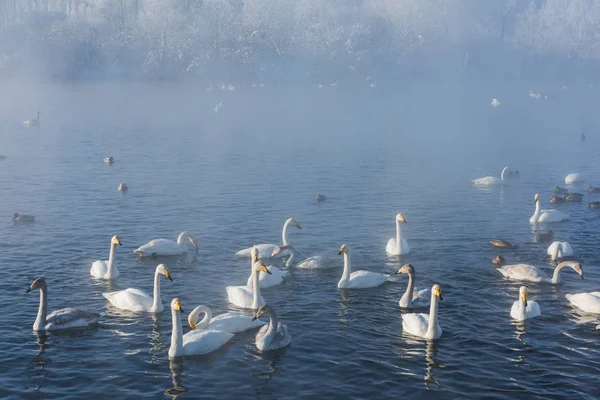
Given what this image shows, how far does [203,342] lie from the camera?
869 inches

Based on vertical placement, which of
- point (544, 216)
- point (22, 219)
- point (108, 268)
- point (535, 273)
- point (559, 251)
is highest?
point (22, 219)

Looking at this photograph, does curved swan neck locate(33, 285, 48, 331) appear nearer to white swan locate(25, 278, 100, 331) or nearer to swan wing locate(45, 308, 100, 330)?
white swan locate(25, 278, 100, 331)

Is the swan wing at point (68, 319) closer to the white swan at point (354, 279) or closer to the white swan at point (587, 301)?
the white swan at point (354, 279)

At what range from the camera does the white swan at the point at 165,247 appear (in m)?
32.2

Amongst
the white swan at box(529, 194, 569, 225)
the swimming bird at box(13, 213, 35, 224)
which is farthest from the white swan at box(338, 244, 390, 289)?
the swimming bird at box(13, 213, 35, 224)

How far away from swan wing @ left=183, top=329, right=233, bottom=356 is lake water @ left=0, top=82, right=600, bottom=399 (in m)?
0.32

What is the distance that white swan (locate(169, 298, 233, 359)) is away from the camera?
71.4 ft

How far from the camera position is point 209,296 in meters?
27.5

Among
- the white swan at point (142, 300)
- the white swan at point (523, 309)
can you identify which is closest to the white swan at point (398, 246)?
the white swan at point (523, 309)

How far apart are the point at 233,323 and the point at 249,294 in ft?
8.65

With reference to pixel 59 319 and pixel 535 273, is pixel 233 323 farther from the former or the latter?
pixel 535 273

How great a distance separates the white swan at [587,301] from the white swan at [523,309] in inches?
65.6

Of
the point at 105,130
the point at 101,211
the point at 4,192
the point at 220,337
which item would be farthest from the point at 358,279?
the point at 105,130

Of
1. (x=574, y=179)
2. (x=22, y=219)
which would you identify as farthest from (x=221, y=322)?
(x=574, y=179)
